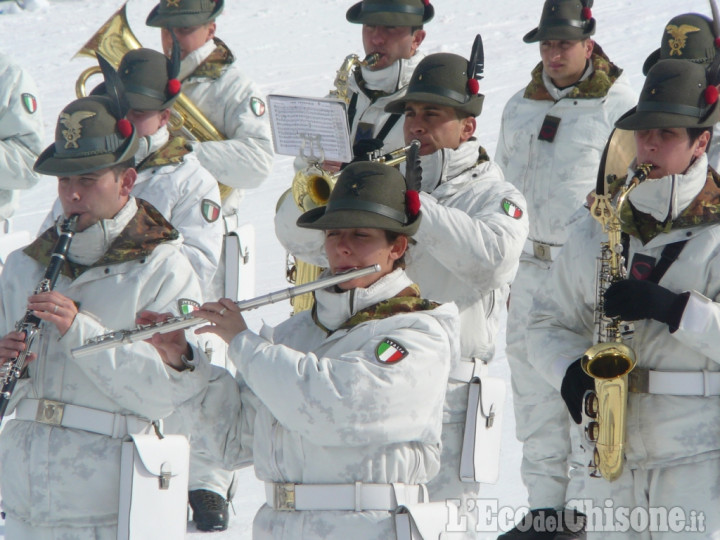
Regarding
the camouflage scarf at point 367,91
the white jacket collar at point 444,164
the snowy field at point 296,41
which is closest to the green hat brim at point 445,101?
the white jacket collar at point 444,164

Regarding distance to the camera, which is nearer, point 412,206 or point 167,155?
point 412,206

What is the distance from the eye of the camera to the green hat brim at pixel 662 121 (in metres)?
5.02

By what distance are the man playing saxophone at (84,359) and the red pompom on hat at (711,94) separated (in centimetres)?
199

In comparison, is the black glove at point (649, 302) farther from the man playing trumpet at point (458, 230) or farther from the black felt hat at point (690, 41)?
the black felt hat at point (690, 41)

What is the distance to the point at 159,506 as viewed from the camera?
5.29m

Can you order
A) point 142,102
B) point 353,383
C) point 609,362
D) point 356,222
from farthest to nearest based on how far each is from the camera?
point 142,102
point 609,362
point 356,222
point 353,383

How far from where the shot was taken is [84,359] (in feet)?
16.7

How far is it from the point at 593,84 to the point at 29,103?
3.73 m

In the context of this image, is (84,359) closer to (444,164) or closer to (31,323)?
(31,323)

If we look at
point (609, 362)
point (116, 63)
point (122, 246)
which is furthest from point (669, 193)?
point (116, 63)

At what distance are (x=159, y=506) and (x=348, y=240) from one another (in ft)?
4.44

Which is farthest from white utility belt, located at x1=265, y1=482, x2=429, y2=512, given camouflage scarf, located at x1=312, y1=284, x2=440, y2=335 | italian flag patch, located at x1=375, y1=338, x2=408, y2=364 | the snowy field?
the snowy field

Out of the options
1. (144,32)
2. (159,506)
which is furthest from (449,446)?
(144,32)

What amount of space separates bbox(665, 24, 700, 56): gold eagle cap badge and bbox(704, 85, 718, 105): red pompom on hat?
8.39 ft
